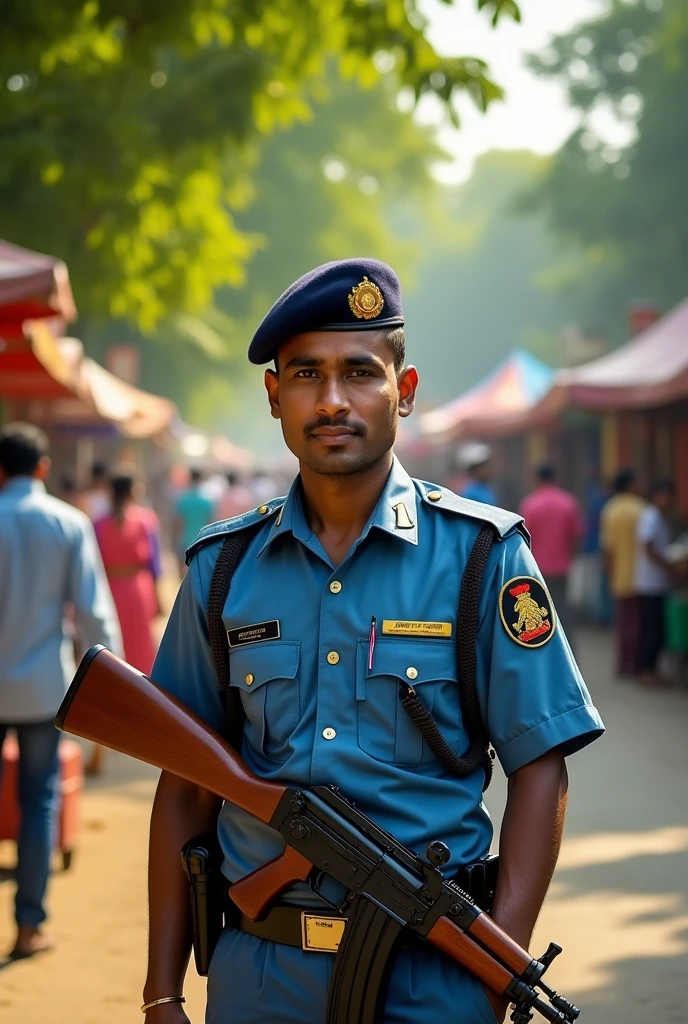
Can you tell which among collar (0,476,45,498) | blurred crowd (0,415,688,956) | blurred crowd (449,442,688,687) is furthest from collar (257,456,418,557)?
blurred crowd (449,442,688,687)

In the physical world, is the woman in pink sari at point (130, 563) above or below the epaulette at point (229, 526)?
above

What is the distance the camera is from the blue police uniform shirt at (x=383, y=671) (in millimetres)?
2375

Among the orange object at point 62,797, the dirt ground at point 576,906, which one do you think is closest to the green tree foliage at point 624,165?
the dirt ground at point 576,906

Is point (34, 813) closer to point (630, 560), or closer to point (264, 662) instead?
point (264, 662)

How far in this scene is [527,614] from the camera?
239 centimetres

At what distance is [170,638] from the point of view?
2633 mm

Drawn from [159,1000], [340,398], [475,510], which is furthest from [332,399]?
[159,1000]

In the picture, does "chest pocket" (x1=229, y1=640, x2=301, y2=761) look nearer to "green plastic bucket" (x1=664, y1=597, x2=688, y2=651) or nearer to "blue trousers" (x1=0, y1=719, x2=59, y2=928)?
"blue trousers" (x1=0, y1=719, x2=59, y2=928)

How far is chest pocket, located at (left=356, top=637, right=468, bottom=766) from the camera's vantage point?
2.38m

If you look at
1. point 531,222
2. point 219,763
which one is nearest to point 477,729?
point 219,763

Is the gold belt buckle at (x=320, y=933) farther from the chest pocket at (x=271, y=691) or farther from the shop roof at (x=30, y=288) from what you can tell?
the shop roof at (x=30, y=288)

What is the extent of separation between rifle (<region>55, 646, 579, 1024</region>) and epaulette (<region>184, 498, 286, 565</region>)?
0.37 meters

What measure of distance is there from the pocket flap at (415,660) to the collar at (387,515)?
18 cm

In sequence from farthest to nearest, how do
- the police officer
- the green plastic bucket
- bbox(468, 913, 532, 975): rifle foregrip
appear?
the green plastic bucket
the police officer
bbox(468, 913, 532, 975): rifle foregrip
